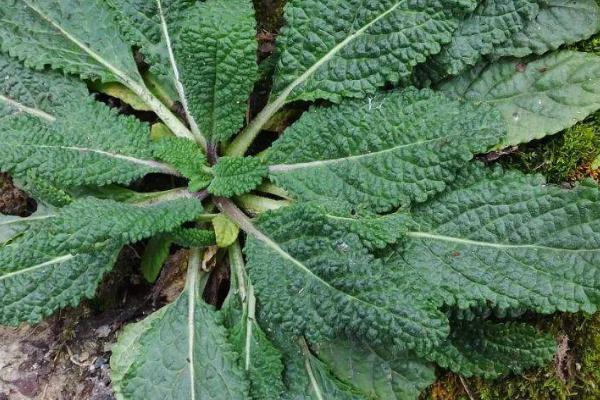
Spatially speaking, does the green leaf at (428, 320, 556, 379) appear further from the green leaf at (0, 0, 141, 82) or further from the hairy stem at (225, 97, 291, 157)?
the green leaf at (0, 0, 141, 82)

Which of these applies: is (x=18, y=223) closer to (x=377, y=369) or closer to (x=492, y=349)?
(x=377, y=369)

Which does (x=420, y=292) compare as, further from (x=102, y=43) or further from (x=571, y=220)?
(x=102, y=43)

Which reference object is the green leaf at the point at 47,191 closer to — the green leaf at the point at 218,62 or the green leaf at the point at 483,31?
the green leaf at the point at 218,62

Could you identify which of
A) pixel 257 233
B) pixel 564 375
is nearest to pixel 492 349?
pixel 564 375

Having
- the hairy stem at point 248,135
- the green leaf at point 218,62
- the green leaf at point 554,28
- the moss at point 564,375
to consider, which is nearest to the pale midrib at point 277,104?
the hairy stem at point 248,135

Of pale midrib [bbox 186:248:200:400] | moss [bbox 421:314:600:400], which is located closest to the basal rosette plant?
pale midrib [bbox 186:248:200:400]

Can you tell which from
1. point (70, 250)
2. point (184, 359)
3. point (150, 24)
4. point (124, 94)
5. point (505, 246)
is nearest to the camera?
point (70, 250)

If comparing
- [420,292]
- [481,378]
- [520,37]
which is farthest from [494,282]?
[520,37]
